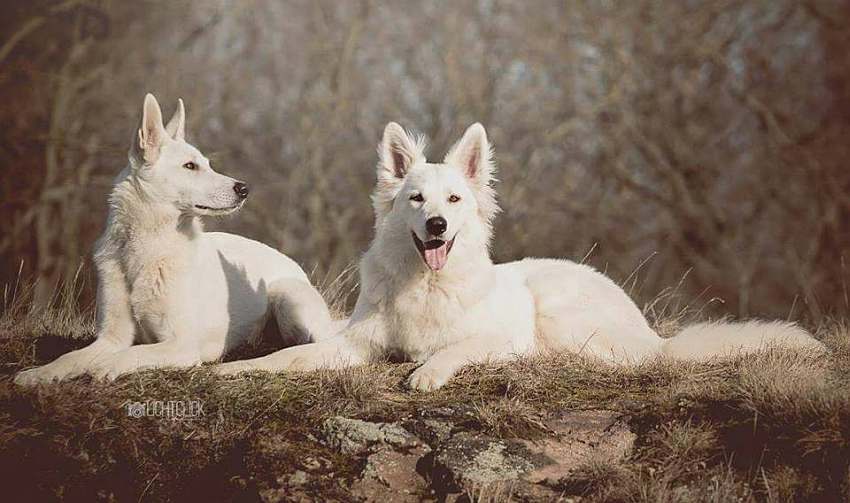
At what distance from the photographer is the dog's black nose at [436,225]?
5.16 m

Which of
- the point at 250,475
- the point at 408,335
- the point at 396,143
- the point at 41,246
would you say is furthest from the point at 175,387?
the point at 41,246

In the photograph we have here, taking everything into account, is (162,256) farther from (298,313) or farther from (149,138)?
(298,313)

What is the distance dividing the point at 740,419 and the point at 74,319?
5.38 meters

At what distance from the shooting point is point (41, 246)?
1605cm

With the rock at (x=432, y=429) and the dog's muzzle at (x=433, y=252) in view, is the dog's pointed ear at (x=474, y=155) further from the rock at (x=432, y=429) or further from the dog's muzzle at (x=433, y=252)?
the rock at (x=432, y=429)

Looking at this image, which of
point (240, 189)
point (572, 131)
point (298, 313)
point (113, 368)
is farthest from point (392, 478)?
point (572, 131)

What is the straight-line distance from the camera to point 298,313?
6.52 meters

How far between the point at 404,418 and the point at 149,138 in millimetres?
2576

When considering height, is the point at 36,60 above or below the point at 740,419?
above

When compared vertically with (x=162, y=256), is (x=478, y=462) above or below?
below

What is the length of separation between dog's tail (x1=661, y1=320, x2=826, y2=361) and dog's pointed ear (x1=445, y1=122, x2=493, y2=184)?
66.0 inches

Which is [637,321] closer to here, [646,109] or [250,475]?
[250,475]

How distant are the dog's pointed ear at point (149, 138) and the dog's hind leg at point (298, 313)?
5.03 ft

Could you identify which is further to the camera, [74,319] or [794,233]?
[794,233]
